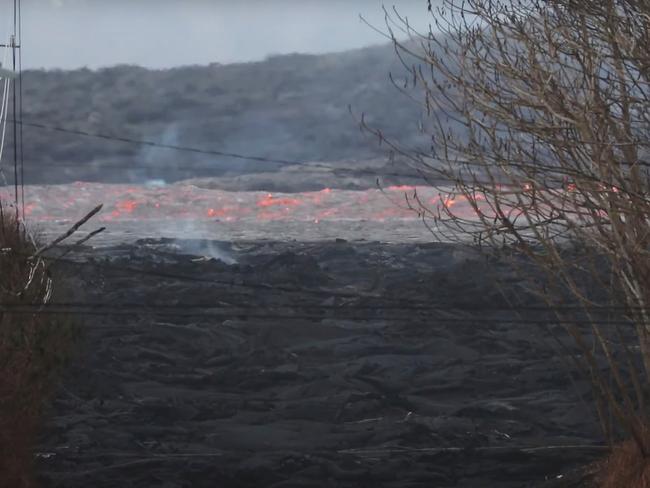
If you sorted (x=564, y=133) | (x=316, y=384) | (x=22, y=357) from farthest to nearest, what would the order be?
(x=316, y=384) < (x=22, y=357) < (x=564, y=133)

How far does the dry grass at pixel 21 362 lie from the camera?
26.1m

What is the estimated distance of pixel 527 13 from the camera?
48.0 feet

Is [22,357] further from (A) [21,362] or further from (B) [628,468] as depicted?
(B) [628,468]

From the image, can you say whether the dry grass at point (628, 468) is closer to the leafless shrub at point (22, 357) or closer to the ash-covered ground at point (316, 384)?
the ash-covered ground at point (316, 384)

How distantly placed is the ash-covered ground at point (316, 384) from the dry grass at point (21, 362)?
125 centimetres

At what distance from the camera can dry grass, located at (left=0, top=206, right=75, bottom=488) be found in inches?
1026

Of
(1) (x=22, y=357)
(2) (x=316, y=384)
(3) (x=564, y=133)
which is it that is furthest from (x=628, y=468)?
(2) (x=316, y=384)

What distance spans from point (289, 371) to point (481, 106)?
40907mm

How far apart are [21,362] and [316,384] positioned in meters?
22.9

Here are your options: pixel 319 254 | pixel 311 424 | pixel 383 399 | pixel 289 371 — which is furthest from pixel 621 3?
pixel 319 254

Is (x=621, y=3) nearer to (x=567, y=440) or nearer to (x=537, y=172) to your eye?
(x=537, y=172)

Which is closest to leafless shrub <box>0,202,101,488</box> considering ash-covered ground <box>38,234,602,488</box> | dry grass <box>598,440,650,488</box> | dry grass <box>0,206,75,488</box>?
dry grass <box>0,206,75,488</box>

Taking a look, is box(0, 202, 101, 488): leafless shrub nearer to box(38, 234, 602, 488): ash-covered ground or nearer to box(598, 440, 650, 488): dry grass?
box(38, 234, 602, 488): ash-covered ground

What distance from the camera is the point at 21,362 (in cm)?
3016
